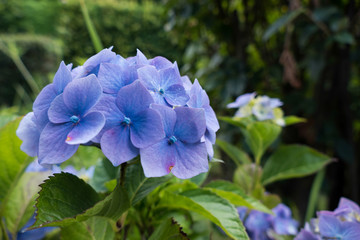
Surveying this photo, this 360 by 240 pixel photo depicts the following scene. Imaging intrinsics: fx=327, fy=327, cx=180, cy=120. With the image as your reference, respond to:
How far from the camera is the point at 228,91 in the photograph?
1320 millimetres

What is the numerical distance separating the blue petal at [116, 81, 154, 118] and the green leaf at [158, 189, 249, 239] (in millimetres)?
143

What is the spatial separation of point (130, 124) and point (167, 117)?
4 cm

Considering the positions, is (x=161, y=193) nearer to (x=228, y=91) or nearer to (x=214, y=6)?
(x=228, y=91)

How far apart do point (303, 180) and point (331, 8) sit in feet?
2.34

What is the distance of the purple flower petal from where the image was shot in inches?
12.5

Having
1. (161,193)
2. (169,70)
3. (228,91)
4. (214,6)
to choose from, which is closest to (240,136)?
(228,91)

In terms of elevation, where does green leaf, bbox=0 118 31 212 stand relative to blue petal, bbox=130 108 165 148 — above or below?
below

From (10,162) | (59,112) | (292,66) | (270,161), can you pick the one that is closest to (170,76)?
(59,112)

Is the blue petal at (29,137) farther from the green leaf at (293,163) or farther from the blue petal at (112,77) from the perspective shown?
the green leaf at (293,163)

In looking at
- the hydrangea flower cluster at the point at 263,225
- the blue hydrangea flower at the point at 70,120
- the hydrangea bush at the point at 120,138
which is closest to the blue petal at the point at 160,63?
the hydrangea bush at the point at 120,138

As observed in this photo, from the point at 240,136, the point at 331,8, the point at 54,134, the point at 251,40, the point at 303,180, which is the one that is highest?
the point at 54,134

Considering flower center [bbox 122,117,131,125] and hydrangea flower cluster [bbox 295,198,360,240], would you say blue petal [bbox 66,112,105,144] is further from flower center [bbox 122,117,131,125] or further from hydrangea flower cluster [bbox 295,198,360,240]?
hydrangea flower cluster [bbox 295,198,360,240]

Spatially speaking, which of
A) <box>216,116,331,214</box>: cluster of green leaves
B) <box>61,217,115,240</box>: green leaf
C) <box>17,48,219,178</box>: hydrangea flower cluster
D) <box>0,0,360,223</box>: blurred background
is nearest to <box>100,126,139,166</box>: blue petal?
<box>17,48,219,178</box>: hydrangea flower cluster

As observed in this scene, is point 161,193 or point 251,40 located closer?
point 161,193
